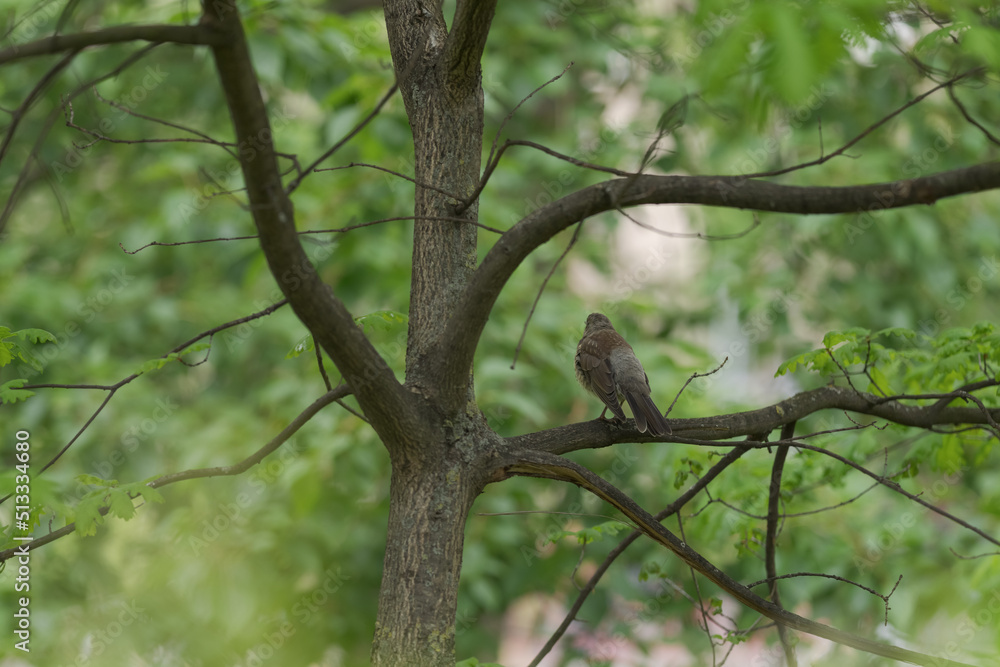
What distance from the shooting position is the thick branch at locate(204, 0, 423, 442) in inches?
61.1

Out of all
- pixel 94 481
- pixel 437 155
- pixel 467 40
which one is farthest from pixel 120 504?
pixel 467 40

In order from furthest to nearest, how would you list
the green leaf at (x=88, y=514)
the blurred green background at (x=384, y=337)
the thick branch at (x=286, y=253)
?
1. the blurred green background at (x=384, y=337)
2. the green leaf at (x=88, y=514)
3. the thick branch at (x=286, y=253)

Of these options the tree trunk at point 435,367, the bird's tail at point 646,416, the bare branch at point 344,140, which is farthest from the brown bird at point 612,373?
the bare branch at point 344,140

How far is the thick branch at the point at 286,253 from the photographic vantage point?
1.55 meters

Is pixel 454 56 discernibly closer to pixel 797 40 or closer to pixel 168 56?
pixel 797 40

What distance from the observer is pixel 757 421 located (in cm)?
254

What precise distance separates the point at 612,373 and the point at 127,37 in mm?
2513

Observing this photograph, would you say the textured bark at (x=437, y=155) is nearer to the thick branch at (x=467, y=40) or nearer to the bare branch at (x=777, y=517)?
the thick branch at (x=467, y=40)

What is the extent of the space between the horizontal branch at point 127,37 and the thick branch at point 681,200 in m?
0.79

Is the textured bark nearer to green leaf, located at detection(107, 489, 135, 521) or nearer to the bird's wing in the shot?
green leaf, located at detection(107, 489, 135, 521)

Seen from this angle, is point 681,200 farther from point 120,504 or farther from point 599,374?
point 599,374

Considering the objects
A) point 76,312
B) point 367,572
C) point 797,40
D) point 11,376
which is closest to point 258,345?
point 76,312

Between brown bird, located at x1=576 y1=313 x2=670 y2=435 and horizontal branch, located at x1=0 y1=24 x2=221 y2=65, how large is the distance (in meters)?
2.01

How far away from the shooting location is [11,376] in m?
6.03
